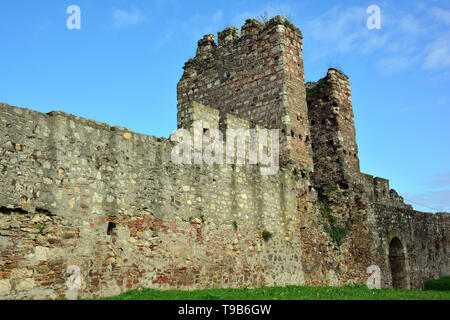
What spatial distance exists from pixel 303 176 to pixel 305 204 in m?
0.88

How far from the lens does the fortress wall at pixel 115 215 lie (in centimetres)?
768

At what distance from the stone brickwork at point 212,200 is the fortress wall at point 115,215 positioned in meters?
0.02

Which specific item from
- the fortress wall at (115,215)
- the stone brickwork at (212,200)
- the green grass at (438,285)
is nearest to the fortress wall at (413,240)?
the stone brickwork at (212,200)

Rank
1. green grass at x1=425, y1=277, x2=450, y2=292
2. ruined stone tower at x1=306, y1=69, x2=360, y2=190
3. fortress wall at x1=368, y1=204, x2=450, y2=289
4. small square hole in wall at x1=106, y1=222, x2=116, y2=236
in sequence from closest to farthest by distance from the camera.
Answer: small square hole in wall at x1=106, y1=222, x2=116, y2=236, ruined stone tower at x1=306, y1=69, x2=360, y2=190, fortress wall at x1=368, y1=204, x2=450, y2=289, green grass at x1=425, y1=277, x2=450, y2=292

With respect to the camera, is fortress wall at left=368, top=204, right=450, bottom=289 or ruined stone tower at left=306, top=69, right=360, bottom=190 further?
fortress wall at left=368, top=204, right=450, bottom=289

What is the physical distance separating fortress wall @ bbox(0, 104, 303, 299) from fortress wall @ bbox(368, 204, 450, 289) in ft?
20.8

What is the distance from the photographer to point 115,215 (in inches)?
356

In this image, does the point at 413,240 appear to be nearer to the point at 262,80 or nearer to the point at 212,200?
the point at 262,80

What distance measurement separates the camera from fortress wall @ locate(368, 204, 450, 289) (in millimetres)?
17484

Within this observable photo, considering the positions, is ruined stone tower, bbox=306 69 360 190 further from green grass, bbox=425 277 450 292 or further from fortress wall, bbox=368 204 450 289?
green grass, bbox=425 277 450 292

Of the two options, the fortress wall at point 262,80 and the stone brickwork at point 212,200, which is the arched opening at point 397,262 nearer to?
the stone brickwork at point 212,200

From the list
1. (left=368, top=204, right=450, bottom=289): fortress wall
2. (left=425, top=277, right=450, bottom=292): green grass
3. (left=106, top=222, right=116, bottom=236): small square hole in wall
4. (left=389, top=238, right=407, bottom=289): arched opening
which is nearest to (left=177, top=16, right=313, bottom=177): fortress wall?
(left=368, top=204, right=450, bottom=289): fortress wall

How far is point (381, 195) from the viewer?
19.1m
